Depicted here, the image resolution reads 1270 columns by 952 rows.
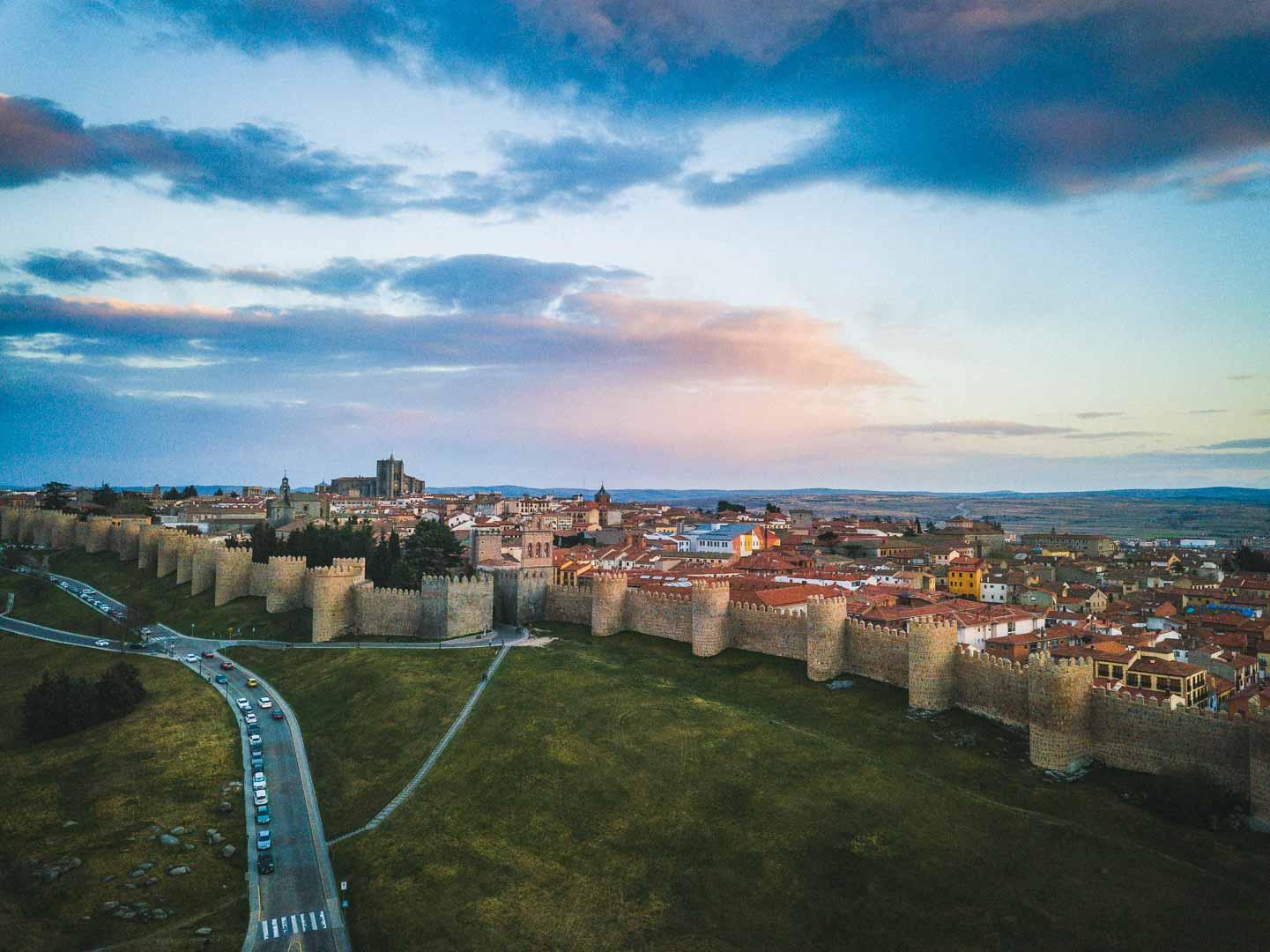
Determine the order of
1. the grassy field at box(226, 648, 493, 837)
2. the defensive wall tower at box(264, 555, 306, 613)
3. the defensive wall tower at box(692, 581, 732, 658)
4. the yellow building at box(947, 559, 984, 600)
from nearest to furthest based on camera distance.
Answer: the grassy field at box(226, 648, 493, 837) < the defensive wall tower at box(692, 581, 732, 658) < the defensive wall tower at box(264, 555, 306, 613) < the yellow building at box(947, 559, 984, 600)

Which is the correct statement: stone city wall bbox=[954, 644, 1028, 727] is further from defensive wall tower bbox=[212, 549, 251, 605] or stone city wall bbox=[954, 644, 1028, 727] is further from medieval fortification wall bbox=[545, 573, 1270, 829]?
defensive wall tower bbox=[212, 549, 251, 605]

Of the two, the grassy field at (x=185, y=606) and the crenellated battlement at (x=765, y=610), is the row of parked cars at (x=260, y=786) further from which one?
the crenellated battlement at (x=765, y=610)

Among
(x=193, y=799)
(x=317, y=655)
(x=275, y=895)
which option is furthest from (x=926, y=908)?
(x=317, y=655)

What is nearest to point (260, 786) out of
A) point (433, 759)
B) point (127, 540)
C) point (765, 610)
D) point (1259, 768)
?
point (433, 759)

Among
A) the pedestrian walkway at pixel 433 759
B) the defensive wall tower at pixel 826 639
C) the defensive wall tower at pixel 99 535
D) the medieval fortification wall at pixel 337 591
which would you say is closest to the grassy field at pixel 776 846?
the pedestrian walkway at pixel 433 759

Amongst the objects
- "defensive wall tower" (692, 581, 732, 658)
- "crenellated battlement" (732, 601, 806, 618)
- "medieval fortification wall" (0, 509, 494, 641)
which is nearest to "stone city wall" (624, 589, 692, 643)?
"defensive wall tower" (692, 581, 732, 658)

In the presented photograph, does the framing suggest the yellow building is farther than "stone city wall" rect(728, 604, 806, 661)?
Yes
